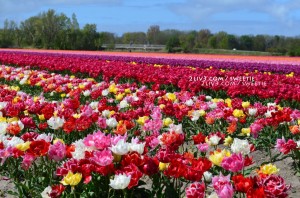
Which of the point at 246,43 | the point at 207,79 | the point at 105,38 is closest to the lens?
the point at 207,79

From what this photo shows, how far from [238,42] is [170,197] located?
→ 62409mm

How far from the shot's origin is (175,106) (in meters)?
5.34

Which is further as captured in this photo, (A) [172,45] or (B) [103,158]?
(A) [172,45]

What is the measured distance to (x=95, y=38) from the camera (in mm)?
56750

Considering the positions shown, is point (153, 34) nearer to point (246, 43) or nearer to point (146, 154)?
point (246, 43)

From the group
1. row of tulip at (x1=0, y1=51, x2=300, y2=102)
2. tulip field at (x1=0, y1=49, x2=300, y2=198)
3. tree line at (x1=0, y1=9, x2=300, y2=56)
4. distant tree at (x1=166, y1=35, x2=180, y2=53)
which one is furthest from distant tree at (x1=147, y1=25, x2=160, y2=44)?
tulip field at (x1=0, y1=49, x2=300, y2=198)

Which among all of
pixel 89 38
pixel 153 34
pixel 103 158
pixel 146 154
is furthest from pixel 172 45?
pixel 103 158

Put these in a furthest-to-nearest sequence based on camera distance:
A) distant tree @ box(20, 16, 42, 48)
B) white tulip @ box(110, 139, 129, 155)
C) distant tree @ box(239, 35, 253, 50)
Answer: distant tree @ box(239, 35, 253, 50), distant tree @ box(20, 16, 42, 48), white tulip @ box(110, 139, 129, 155)

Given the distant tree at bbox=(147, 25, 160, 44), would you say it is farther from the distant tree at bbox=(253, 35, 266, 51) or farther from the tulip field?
the tulip field

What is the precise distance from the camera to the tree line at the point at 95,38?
53750 millimetres

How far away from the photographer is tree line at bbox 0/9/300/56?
53.8 metres

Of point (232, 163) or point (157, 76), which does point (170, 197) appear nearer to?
point (232, 163)

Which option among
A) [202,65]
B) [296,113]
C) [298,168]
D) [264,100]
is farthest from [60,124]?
[202,65]

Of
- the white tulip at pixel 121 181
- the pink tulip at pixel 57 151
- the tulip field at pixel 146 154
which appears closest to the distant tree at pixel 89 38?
the tulip field at pixel 146 154
